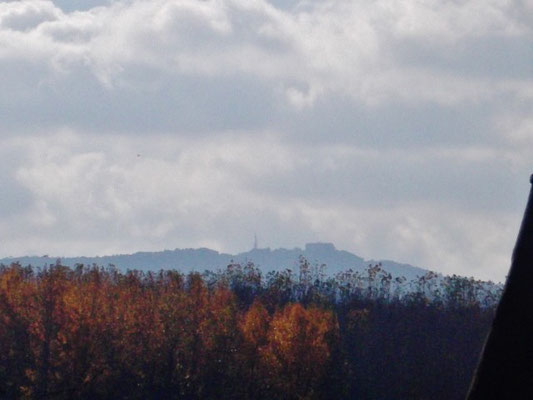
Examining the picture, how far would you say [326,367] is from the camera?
3187 inches

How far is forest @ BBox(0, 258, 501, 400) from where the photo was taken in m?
75.4

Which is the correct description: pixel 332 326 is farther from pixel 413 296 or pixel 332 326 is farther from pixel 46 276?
pixel 413 296

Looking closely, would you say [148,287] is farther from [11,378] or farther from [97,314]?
[11,378]

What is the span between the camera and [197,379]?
76938 millimetres

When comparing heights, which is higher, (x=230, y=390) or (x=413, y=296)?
(x=413, y=296)

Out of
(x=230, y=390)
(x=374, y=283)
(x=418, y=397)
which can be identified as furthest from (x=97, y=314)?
(x=374, y=283)

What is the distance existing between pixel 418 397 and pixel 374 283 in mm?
50670

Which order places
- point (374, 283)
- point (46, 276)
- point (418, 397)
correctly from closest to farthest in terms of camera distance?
point (418, 397)
point (46, 276)
point (374, 283)

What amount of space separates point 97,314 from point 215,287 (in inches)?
1354

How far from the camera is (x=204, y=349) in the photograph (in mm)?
80562

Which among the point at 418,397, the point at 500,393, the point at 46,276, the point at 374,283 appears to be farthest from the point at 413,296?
the point at 500,393

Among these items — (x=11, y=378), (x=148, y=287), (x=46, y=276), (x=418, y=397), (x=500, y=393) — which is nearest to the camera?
(x=500, y=393)

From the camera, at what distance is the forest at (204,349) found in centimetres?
7538

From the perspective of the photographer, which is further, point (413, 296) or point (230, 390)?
point (413, 296)
